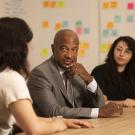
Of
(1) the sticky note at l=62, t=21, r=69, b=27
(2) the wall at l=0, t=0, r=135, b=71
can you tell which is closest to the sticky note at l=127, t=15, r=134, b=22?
(2) the wall at l=0, t=0, r=135, b=71

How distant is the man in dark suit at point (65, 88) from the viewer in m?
2.37

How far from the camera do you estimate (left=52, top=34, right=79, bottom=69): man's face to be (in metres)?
2.60

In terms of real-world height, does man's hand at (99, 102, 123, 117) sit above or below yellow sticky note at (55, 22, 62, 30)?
below

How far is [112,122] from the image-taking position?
2158mm

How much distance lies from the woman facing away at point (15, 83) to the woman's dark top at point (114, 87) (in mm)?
1870

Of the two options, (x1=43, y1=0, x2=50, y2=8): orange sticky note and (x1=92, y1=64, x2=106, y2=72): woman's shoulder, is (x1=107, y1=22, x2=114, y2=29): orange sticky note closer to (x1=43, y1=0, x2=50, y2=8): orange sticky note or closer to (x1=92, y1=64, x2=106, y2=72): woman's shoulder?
(x1=92, y1=64, x2=106, y2=72): woman's shoulder

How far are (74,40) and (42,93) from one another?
1.59ft

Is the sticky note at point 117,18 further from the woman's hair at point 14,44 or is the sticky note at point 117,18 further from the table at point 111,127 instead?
the woman's hair at point 14,44

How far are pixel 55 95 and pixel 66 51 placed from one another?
1.13ft

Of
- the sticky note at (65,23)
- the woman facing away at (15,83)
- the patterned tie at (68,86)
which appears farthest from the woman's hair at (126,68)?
the woman facing away at (15,83)

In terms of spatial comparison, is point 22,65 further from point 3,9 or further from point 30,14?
point 30,14

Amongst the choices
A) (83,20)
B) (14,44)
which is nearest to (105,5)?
(83,20)

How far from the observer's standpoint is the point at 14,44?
1.74 meters

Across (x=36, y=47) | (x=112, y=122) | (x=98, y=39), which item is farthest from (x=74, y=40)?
(x=36, y=47)
